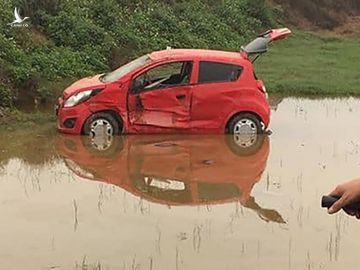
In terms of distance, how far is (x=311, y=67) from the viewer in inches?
912

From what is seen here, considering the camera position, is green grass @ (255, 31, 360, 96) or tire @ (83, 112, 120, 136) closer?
tire @ (83, 112, 120, 136)

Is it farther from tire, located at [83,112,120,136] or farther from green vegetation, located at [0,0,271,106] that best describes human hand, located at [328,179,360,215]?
green vegetation, located at [0,0,271,106]

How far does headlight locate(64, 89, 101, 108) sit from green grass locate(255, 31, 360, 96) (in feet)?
21.7

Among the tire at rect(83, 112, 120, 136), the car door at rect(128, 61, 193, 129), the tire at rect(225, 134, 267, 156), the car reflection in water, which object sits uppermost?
the car door at rect(128, 61, 193, 129)

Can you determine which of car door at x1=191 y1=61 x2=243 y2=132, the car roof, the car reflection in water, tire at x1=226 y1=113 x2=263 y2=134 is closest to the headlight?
the car reflection in water

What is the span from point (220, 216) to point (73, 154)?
3953mm

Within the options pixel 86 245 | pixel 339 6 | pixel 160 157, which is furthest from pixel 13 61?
pixel 339 6

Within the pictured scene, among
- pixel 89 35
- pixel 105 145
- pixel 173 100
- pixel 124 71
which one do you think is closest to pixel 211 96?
pixel 173 100

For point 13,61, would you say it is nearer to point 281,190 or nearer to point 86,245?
point 281,190

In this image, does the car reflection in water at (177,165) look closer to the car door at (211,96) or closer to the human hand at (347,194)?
the car door at (211,96)

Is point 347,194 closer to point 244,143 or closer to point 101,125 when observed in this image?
point 244,143

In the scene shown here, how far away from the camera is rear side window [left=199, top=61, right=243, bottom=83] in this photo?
1409 centimetres

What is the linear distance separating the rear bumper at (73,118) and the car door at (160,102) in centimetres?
79

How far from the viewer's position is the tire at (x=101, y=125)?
544 inches
